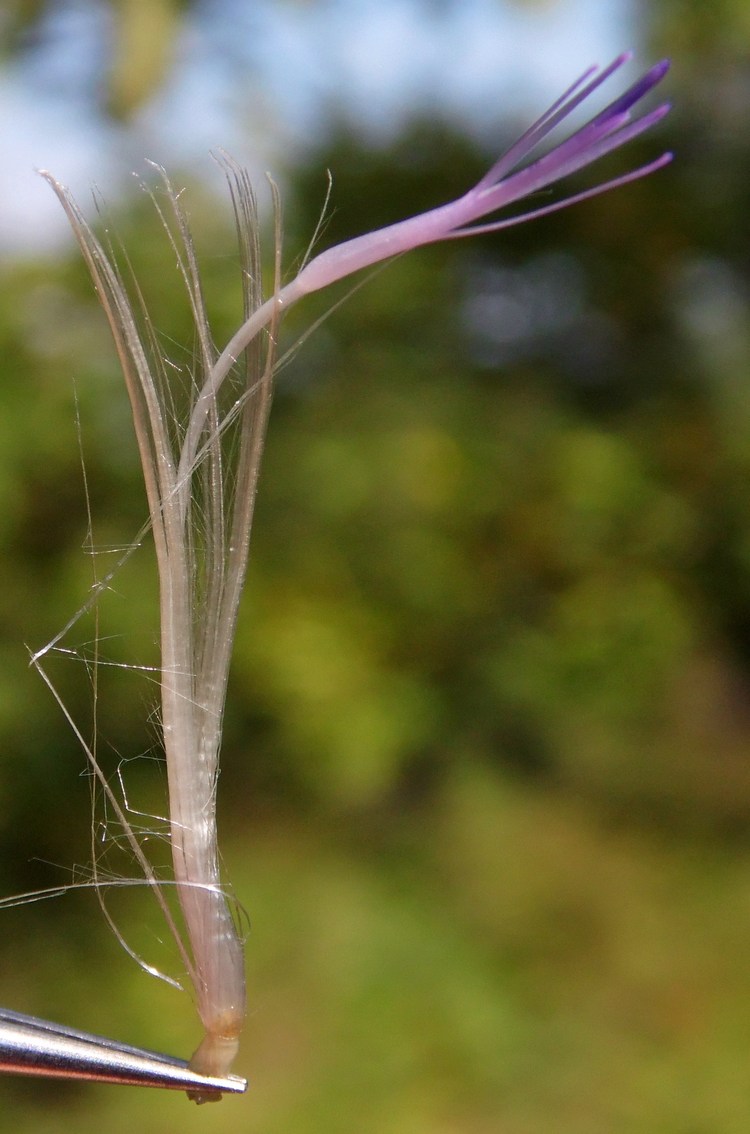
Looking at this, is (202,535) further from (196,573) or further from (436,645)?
(436,645)

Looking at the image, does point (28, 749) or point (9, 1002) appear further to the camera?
point (9, 1002)

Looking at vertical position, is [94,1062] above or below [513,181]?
below

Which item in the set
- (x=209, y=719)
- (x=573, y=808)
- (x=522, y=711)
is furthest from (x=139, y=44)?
(x=573, y=808)

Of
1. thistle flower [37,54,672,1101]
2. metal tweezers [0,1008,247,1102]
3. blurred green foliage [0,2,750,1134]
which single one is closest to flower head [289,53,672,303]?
thistle flower [37,54,672,1101]

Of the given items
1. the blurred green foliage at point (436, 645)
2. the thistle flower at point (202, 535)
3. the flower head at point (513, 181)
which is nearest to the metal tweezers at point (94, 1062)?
the thistle flower at point (202, 535)

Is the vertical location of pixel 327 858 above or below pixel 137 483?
below

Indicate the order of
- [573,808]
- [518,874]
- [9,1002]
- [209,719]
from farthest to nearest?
[573,808], [518,874], [9,1002], [209,719]

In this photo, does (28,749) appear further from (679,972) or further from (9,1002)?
(679,972)

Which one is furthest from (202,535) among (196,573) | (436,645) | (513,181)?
(436,645)
